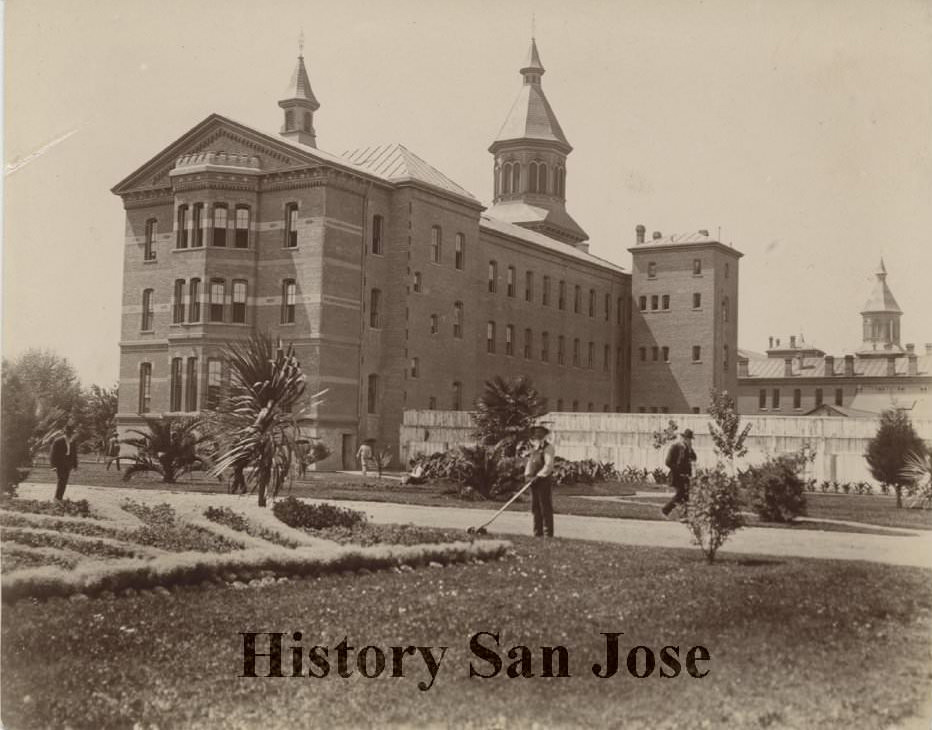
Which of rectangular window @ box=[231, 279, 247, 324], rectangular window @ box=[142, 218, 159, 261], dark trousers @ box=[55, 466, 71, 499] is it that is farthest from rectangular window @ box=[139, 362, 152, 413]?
dark trousers @ box=[55, 466, 71, 499]

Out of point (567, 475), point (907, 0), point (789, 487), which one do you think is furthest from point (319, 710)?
point (907, 0)

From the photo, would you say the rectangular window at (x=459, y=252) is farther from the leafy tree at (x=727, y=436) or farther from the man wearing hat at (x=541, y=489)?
the man wearing hat at (x=541, y=489)

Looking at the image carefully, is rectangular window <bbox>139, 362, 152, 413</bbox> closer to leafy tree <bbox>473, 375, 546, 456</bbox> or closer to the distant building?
leafy tree <bbox>473, 375, 546, 456</bbox>

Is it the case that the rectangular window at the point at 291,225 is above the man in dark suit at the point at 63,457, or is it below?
above

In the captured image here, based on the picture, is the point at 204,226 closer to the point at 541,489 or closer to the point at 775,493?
the point at 541,489

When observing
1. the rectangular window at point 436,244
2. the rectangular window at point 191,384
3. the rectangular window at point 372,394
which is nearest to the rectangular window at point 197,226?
the rectangular window at point 191,384

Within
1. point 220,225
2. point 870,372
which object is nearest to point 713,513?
point 870,372

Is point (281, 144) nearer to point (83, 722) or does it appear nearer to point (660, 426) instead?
point (660, 426)
